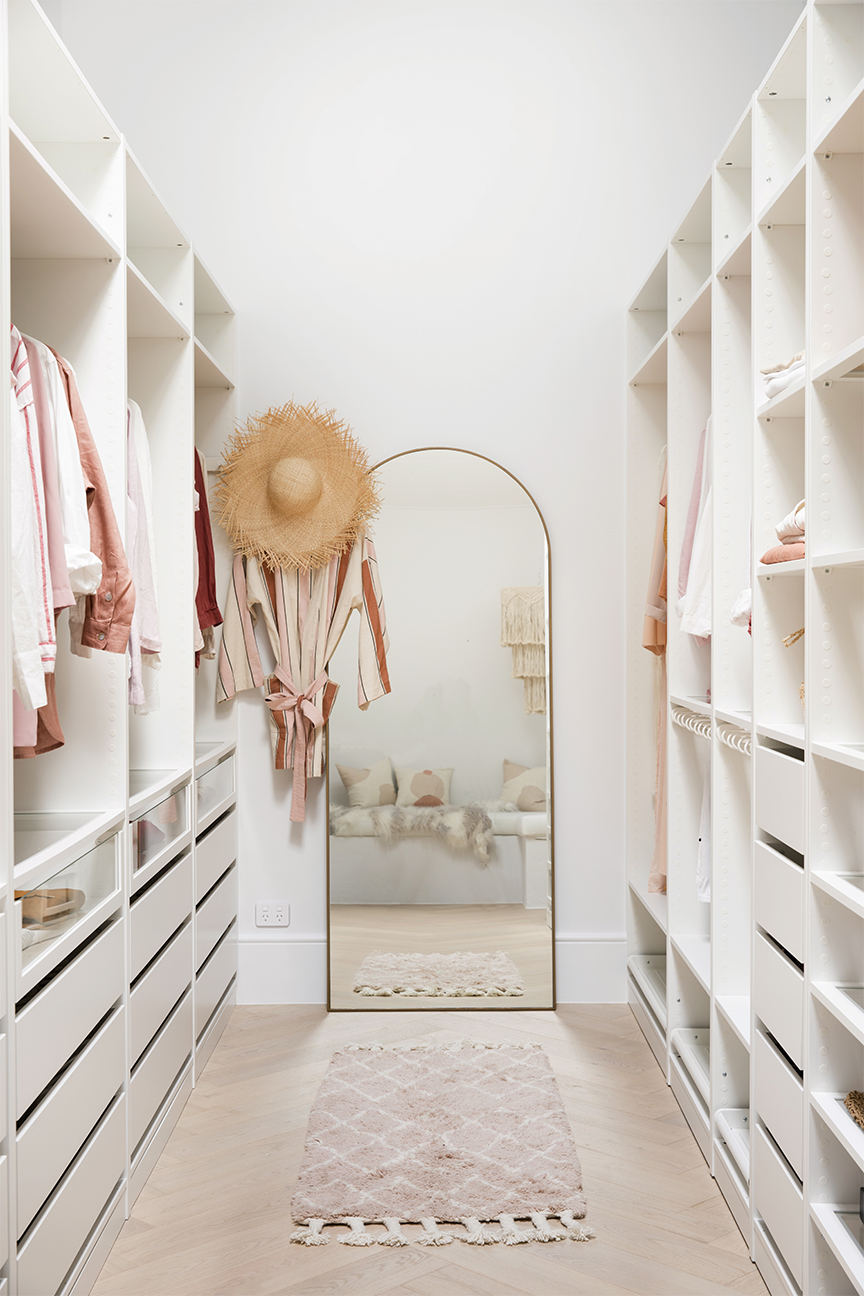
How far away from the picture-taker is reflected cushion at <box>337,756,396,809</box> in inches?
127

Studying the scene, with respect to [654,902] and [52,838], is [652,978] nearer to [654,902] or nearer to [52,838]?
[654,902]

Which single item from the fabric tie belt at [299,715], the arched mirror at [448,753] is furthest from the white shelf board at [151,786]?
the arched mirror at [448,753]

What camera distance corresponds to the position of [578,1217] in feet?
6.57

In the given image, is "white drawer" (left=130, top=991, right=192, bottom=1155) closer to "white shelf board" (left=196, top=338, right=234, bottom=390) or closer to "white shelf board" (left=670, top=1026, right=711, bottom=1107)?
"white shelf board" (left=670, top=1026, right=711, bottom=1107)

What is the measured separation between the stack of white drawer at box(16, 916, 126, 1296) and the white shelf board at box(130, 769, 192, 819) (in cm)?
26

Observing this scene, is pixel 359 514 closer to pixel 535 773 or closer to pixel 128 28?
pixel 535 773

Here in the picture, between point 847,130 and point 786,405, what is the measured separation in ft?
1.54

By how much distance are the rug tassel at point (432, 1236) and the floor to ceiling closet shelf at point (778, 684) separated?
0.60 metres

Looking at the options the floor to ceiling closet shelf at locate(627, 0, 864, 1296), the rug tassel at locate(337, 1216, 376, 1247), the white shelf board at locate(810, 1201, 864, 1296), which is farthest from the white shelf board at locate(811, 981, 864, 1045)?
the rug tassel at locate(337, 1216, 376, 1247)

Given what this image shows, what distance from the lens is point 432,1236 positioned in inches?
76.1

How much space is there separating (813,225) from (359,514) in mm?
1829

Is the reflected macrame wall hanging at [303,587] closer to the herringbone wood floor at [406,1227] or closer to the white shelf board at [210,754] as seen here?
the white shelf board at [210,754]

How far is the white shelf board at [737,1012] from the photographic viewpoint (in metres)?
2.00

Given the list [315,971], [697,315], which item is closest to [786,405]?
[697,315]
